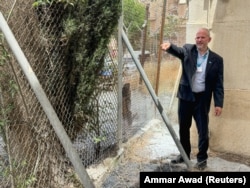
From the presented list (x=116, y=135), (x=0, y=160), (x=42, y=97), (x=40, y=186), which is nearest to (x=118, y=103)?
(x=116, y=135)

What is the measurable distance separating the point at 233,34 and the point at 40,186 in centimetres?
371

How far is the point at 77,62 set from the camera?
131 inches

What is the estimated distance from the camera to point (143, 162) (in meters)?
4.78

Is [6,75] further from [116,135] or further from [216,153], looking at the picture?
[216,153]

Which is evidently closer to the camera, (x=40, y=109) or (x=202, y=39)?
(x=40, y=109)

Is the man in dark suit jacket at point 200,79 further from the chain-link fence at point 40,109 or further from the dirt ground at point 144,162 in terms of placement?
the chain-link fence at point 40,109

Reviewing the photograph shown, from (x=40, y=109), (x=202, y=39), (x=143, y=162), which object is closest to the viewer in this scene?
(x=40, y=109)

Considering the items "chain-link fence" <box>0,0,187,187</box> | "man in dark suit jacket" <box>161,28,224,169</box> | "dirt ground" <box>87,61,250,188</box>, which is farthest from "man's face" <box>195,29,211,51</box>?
"dirt ground" <box>87,61,250,188</box>

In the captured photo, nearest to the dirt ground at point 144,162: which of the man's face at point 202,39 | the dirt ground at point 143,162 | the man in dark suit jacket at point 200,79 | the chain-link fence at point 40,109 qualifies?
the dirt ground at point 143,162

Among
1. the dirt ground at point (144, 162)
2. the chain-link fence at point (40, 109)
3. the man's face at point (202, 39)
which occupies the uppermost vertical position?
the man's face at point (202, 39)

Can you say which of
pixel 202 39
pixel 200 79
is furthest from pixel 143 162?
pixel 202 39

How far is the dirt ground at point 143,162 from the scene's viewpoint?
4043 millimetres

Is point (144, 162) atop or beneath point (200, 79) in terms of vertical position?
beneath

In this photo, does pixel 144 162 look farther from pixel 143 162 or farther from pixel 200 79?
pixel 200 79
